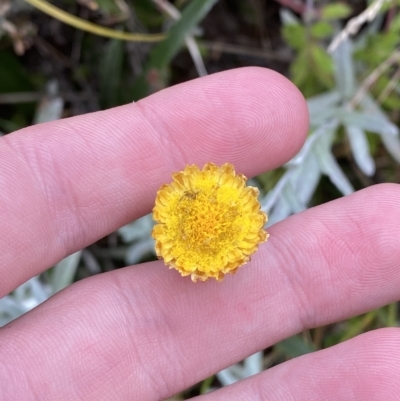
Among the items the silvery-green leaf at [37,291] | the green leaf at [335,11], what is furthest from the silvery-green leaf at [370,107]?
the silvery-green leaf at [37,291]

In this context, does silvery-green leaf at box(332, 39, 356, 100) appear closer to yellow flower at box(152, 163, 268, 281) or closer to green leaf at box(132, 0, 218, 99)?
green leaf at box(132, 0, 218, 99)

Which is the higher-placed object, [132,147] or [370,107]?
[370,107]

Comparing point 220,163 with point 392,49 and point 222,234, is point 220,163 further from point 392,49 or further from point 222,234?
point 392,49

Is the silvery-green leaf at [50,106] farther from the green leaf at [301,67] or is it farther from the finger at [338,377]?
the finger at [338,377]

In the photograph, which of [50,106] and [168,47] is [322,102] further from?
[50,106]

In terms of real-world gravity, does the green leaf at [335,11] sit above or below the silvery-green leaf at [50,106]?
below

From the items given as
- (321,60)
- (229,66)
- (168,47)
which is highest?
(229,66)

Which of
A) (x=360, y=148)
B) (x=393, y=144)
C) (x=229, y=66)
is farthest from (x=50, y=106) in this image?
(x=393, y=144)
